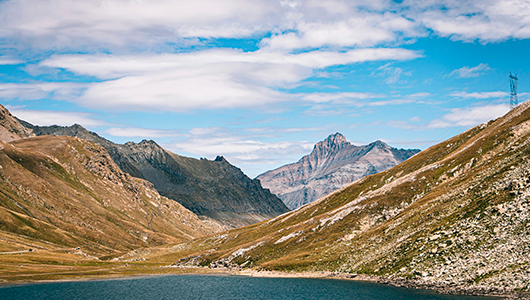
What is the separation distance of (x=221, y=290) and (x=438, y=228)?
6097 centimetres

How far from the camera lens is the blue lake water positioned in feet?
282

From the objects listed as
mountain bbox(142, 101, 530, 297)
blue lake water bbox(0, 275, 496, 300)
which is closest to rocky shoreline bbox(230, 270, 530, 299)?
mountain bbox(142, 101, 530, 297)

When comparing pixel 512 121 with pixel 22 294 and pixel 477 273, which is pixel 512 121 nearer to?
pixel 477 273

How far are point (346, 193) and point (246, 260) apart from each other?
6145cm

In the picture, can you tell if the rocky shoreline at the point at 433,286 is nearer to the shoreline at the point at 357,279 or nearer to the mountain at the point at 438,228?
the shoreline at the point at 357,279

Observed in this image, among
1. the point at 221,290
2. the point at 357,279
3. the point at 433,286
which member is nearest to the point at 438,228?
the point at 433,286

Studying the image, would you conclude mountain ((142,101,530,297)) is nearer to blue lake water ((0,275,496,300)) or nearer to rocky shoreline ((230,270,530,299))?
rocky shoreline ((230,270,530,299))

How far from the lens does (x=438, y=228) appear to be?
303 ft

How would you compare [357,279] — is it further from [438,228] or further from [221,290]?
[221,290]

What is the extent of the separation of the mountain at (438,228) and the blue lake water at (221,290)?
5.56 metres

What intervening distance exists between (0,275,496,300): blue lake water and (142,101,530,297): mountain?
5.56 metres

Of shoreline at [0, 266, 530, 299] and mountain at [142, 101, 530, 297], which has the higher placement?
mountain at [142, 101, 530, 297]

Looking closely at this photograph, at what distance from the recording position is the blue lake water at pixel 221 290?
86.0 meters

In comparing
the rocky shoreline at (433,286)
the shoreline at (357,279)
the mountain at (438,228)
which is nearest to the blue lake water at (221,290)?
the rocky shoreline at (433,286)
